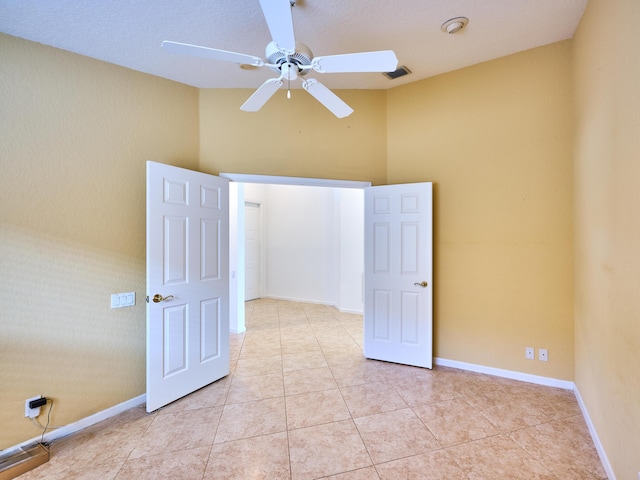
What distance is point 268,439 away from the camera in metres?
2.13

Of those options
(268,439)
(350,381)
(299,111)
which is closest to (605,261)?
(350,381)

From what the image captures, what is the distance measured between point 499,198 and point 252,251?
530 centimetres

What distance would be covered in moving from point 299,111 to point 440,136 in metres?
1.58

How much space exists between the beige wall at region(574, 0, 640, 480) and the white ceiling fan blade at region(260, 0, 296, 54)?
168 centimetres

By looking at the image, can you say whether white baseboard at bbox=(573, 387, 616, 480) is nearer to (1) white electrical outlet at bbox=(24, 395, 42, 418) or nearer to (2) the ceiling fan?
(2) the ceiling fan

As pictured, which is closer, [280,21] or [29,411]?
[280,21]

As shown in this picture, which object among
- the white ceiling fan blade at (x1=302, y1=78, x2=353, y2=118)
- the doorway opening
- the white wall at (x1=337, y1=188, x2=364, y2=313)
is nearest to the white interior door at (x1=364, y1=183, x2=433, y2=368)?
the white ceiling fan blade at (x1=302, y1=78, x2=353, y2=118)

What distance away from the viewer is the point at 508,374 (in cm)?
298

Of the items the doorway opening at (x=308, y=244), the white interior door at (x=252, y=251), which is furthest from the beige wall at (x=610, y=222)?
the white interior door at (x=252, y=251)

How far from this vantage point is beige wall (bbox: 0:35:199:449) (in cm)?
206

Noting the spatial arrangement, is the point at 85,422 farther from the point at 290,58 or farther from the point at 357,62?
the point at 357,62

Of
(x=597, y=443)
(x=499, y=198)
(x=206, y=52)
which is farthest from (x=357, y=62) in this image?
(x=597, y=443)

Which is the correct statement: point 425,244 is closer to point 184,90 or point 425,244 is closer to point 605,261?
point 605,261

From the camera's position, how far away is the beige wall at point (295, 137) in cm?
317
